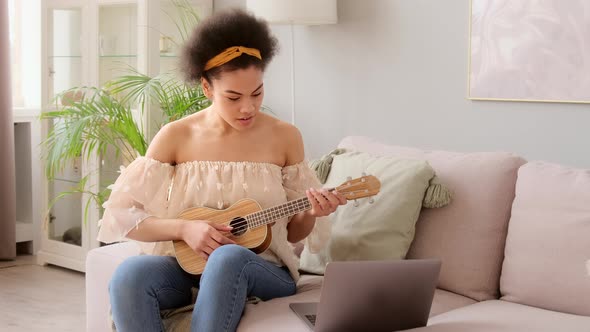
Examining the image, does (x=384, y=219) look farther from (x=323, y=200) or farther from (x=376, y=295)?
(x=376, y=295)

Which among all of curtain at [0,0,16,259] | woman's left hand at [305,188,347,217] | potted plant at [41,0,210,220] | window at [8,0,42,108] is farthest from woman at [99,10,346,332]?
window at [8,0,42,108]

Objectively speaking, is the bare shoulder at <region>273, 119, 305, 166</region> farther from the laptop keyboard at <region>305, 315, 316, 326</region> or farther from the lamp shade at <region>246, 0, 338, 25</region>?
the lamp shade at <region>246, 0, 338, 25</region>

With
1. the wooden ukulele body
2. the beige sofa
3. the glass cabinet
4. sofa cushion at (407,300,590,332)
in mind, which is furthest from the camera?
the glass cabinet

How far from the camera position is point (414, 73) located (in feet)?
11.3

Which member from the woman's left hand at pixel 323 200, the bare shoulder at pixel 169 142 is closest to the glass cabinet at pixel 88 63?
the bare shoulder at pixel 169 142

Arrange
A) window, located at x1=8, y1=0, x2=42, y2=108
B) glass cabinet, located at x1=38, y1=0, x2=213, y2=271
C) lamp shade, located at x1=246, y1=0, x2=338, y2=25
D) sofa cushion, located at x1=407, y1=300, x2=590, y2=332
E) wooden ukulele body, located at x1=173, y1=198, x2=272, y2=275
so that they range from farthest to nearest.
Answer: window, located at x1=8, y1=0, x2=42, y2=108
glass cabinet, located at x1=38, y1=0, x2=213, y2=271
lamp shade, located at x1=246, y1=0, x2=338, y2=25
wooden ukulele body, located at x1=173, y1=198, x2=272, y2=275
sofa cushion, located at x1=407, y1=300, x2=590, y2=332

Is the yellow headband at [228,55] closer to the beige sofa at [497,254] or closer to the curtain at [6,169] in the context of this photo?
the beige sofa at [497,254]

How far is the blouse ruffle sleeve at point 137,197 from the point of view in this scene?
2477mm

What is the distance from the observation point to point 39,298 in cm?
Result: 404

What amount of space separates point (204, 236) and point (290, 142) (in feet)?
1.35

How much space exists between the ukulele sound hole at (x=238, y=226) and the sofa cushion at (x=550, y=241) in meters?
0.73

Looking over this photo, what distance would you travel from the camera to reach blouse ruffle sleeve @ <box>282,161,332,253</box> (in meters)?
2.55

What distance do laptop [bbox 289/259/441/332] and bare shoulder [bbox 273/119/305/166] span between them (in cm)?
55

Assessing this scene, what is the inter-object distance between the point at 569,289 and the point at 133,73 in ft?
8.14
